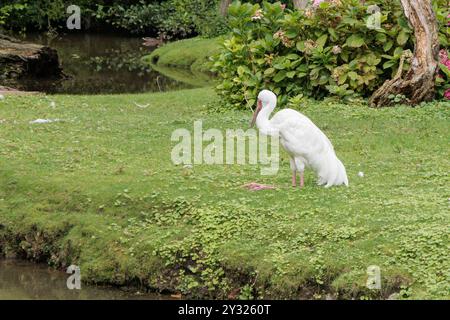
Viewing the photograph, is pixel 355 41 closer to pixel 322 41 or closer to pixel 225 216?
pixel 322 41

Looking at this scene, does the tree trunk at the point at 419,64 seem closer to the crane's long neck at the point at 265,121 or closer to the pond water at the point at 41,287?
the crane's long neck at the point at 265,121

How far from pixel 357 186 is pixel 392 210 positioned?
868 millimetres

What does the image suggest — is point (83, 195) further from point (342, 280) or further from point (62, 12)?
point (62, 12)

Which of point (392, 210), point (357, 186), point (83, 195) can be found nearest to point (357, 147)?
point (357, 186)

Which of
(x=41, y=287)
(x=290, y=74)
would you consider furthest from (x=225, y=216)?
(x=290, y=74)

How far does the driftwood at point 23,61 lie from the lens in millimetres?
19062

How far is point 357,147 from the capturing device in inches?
425

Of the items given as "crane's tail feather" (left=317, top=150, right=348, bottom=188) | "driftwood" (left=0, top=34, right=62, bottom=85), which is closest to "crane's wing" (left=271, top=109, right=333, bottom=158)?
"crane's tail feather" (left=317, top=150, right=348, bottom=188)

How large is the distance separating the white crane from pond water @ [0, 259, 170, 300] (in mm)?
1857

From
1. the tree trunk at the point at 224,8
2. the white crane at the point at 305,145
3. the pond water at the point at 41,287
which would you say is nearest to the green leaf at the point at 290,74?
the white crane at the point at 305,145

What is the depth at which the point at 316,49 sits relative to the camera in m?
13.4

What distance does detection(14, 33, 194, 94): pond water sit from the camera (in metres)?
19.6

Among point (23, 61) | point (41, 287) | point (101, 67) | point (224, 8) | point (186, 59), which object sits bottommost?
point (101, 67)

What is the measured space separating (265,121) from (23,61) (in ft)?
37.4
